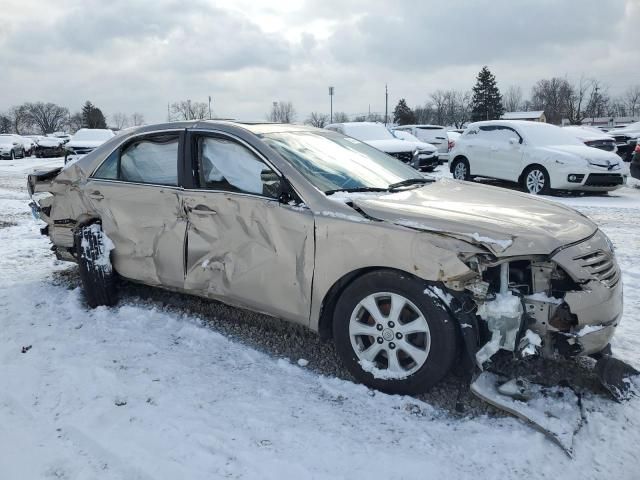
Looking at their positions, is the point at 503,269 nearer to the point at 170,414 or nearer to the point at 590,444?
the point at 590,444

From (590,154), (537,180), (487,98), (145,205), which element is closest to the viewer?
(145,205)

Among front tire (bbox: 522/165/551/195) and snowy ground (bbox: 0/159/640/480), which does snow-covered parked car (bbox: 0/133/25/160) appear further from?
snowy ground (bbox: 0/159/640/480)

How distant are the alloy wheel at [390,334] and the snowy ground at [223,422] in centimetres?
20

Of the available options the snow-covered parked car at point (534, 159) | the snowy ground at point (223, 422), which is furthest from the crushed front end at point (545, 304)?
the snow-covered parked car at point (534, 159)

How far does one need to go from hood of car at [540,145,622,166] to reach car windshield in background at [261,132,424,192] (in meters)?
7.70

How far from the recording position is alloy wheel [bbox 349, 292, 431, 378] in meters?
3.05

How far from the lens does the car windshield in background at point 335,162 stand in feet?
11.9

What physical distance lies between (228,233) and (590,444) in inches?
99.5

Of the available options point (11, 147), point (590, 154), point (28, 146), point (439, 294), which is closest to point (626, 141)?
point (590, 154)

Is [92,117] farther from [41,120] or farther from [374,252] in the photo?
[374,252]

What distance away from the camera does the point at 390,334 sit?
311cm

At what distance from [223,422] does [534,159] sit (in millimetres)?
9989

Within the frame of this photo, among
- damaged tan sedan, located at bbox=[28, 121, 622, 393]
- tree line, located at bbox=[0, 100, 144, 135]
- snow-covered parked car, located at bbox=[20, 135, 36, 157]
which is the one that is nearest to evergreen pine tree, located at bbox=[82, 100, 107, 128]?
tree line, located at bbox=[0, 100, 144, 135]

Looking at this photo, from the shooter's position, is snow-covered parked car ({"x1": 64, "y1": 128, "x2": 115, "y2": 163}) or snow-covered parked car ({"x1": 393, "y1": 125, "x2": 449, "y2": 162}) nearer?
snow-covered parked car ({"x1": 64, "y1": 128, "x2": 115, "y2": 163})
